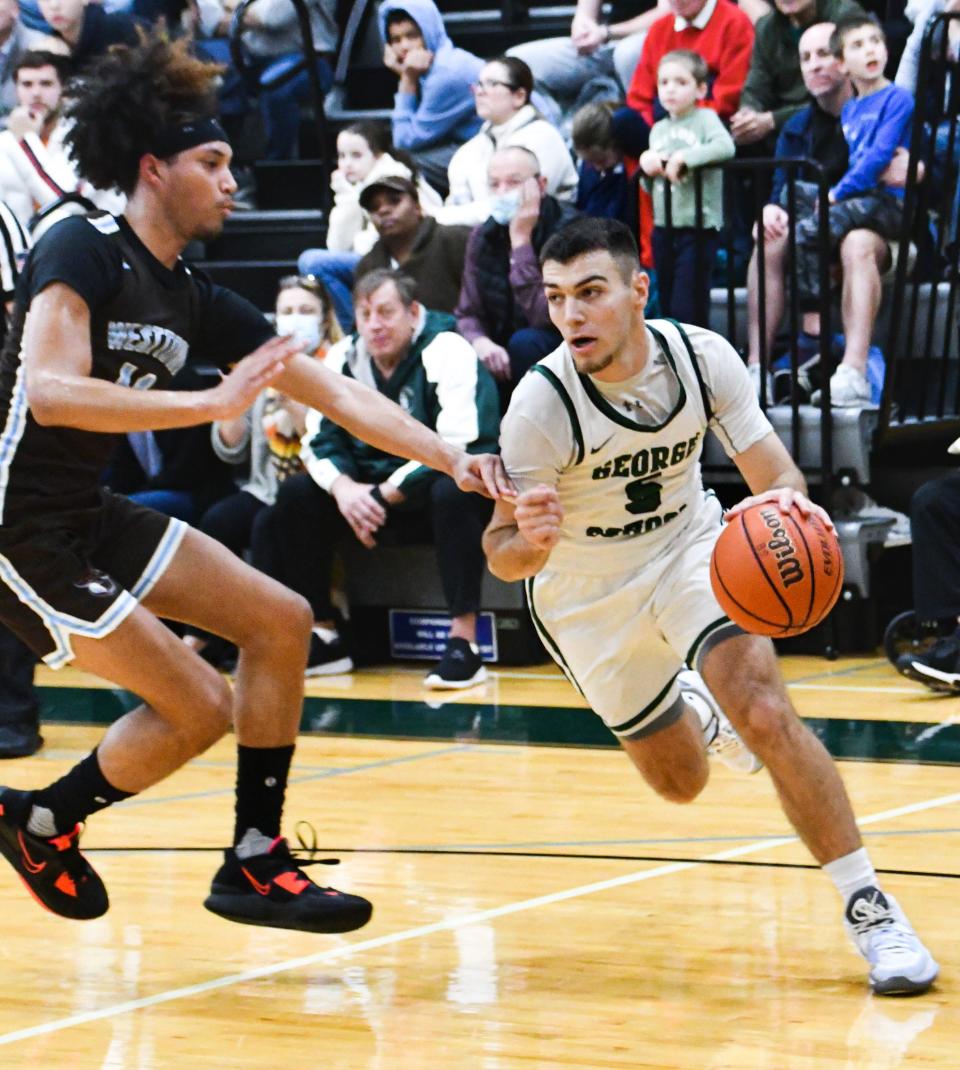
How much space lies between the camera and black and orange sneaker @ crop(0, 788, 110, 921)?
173 inches

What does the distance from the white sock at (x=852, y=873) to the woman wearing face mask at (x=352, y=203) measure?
5985 millimetres

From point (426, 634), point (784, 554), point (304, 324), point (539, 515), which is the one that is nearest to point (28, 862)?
point (539, 515)

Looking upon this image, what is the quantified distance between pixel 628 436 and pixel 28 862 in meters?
1.64

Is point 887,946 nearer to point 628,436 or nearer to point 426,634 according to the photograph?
point 628,436

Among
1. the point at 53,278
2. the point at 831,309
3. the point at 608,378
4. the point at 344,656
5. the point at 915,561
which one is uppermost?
the point at 53,278

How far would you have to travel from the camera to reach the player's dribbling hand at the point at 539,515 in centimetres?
408

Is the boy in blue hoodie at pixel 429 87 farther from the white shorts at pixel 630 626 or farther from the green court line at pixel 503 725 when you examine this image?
Result: the white shorts at pixel 630 626

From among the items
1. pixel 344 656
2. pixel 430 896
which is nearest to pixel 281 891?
pixel 430 896

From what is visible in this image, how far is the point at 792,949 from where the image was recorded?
4.31 meters

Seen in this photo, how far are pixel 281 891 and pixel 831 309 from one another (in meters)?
5.12

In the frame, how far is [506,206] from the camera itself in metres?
8.70

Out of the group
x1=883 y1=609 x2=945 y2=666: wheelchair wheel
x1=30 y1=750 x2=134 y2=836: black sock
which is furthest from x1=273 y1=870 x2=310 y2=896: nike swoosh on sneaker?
x1=883 y1=609 x2=945 y2=666: wheelchair wheel

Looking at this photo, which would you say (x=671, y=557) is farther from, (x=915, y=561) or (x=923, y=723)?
(x=915, y=561)

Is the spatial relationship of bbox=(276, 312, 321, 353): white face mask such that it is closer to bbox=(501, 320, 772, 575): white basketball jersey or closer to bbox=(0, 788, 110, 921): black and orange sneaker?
bbox=(501, 320, 772, 575): white basketball jersey
